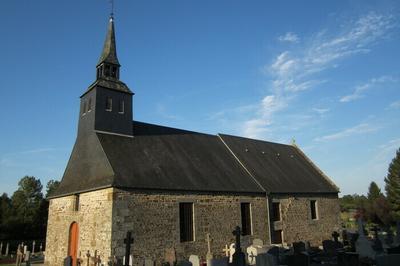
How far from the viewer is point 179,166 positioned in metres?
17.2

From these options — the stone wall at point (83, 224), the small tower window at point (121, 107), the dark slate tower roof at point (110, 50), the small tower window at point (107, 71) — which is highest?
the dark slate tower roof at point (110, 50)

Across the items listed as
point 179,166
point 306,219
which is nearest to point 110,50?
point 179,166

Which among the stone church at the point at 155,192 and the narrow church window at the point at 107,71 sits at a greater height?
the narrow church window at the point at 107,71

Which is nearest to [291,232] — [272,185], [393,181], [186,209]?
[272,185]

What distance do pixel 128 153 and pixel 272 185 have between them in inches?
355

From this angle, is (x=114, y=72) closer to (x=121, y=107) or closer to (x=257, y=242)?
(x=121, y=107)

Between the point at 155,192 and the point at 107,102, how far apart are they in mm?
5508

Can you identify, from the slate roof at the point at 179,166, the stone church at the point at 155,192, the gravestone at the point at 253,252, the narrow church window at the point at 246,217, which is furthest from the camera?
Answer: the narrow church window at the point at 246,217

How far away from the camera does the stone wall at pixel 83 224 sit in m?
13.7

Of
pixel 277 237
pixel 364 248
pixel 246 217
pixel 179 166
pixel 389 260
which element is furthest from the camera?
pixel 277 237

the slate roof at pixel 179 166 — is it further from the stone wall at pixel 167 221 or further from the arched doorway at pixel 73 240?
the arched doorway at pixel 73 240

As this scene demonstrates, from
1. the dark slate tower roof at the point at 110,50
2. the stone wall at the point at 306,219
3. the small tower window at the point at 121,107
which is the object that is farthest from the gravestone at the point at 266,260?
the dark slate tower roof at the point at 110,50

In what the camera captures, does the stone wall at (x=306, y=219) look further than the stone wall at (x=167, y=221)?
Yes

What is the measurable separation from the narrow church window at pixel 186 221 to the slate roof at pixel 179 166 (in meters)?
0.87
